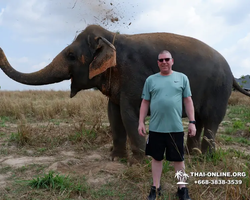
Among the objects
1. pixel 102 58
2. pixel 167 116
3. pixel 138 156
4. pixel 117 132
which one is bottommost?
pixel 138 156

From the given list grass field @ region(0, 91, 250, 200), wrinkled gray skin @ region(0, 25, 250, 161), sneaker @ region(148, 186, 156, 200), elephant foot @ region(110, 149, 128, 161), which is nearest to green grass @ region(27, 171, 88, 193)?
grass field @ region(0, 91, 250, 200)

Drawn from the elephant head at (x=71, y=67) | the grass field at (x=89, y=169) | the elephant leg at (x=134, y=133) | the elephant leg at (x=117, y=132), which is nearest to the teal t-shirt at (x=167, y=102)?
the grass field at (x=89, y=169)

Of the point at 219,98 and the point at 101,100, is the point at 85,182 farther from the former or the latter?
the point at 101,100

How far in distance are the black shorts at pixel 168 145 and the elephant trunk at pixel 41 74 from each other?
1993 millimetres

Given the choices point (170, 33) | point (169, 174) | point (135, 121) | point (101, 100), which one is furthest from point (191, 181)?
point (101, 100)

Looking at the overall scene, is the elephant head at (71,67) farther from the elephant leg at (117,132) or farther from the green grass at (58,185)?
the green grass at (58,185)

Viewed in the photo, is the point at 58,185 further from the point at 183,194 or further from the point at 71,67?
the point at 71,67

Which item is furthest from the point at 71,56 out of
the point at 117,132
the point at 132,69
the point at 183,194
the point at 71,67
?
the point at 183,194

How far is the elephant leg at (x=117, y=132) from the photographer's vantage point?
4630 millimetres

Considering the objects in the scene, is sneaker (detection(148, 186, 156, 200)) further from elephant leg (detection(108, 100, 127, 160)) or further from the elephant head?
the elephant head

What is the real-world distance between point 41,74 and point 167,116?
230 cm

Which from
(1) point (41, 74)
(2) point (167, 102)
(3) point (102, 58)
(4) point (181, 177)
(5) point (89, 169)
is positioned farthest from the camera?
(1) point (41, 74)

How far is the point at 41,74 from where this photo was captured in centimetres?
430

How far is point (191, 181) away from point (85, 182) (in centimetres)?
126
